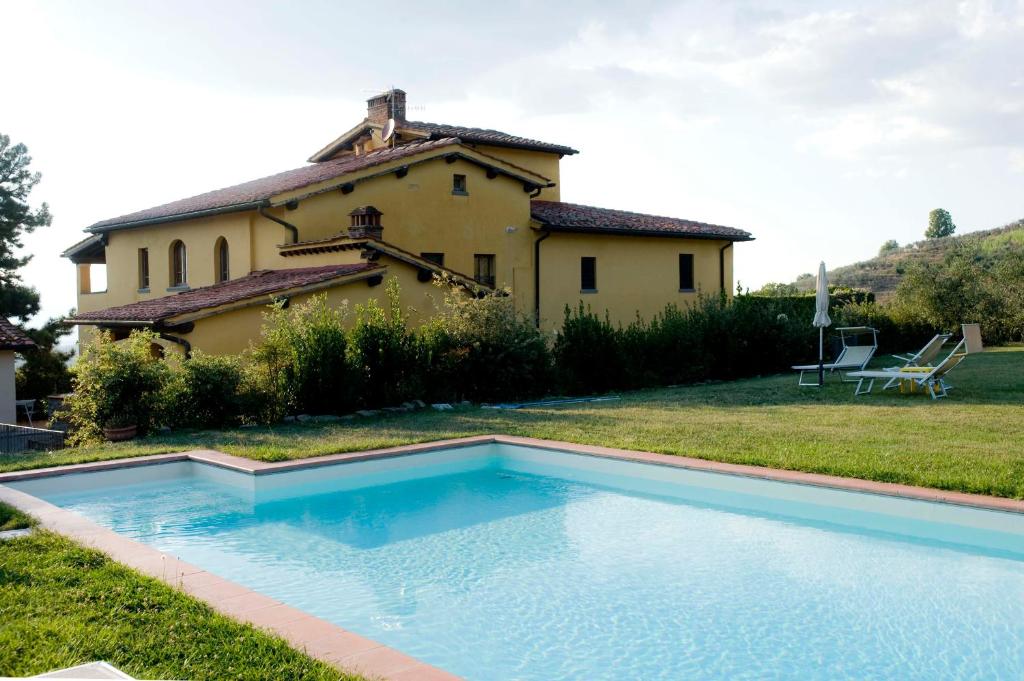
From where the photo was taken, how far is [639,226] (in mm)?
25062

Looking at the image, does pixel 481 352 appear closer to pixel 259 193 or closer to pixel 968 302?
pixel 259 193

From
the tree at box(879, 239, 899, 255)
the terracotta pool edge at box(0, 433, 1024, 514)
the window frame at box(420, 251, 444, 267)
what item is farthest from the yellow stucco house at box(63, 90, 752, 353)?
the tree at box(879, 239, 899, 255)

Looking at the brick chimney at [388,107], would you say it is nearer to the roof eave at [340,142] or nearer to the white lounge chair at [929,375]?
the roof eave at [340,142]

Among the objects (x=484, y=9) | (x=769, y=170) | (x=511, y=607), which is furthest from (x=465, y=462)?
(x=769, y=170)

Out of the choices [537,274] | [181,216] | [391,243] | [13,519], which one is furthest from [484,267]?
[13,519]

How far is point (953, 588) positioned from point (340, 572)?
4.68 m

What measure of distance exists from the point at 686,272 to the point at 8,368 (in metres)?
18.9

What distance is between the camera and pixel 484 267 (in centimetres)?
2297

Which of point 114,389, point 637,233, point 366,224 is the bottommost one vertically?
point 114,389

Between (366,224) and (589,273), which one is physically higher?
(366,224)

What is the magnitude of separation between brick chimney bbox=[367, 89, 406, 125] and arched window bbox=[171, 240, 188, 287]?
7.20m

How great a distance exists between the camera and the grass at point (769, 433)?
8.63 meters

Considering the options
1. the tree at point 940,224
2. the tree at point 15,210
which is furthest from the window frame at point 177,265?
the tree at point 940,224

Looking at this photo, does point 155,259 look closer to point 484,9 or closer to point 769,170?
point 484,9
